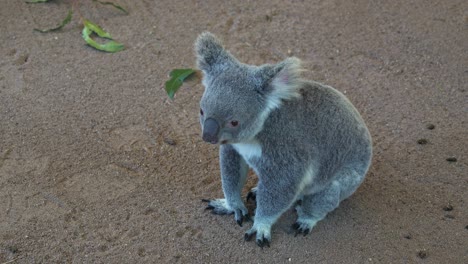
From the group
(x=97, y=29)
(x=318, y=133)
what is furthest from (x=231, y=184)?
(x=97, y=29)

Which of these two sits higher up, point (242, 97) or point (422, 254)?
point (242, 97)

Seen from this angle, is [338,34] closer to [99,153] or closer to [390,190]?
[390,190]

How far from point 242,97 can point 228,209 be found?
1046 mm

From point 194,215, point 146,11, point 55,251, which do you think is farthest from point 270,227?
point 146,11

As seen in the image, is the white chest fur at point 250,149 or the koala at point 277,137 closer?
the koala at point 277,137

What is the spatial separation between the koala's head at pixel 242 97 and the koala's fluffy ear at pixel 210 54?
1.7 inches

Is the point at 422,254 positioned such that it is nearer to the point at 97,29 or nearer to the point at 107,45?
the point at 107,45

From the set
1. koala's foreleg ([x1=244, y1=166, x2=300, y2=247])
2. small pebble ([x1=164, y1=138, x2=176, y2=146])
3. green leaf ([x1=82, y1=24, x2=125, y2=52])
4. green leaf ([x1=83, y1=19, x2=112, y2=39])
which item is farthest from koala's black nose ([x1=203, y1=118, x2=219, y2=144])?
green leaf ([x1=83, y1=19, x2=112, y2=39])

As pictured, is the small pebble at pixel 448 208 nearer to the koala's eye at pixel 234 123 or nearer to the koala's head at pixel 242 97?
the koala's head at pixel 242 97

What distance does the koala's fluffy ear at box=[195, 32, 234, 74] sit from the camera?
11.0 ft

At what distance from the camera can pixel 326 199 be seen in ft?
12.3

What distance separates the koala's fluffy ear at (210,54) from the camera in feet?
11.0

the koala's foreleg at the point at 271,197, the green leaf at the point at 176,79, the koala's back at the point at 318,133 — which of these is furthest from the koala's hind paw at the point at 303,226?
the green leaf at the point at 176,79

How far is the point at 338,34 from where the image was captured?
5723 millimetres
